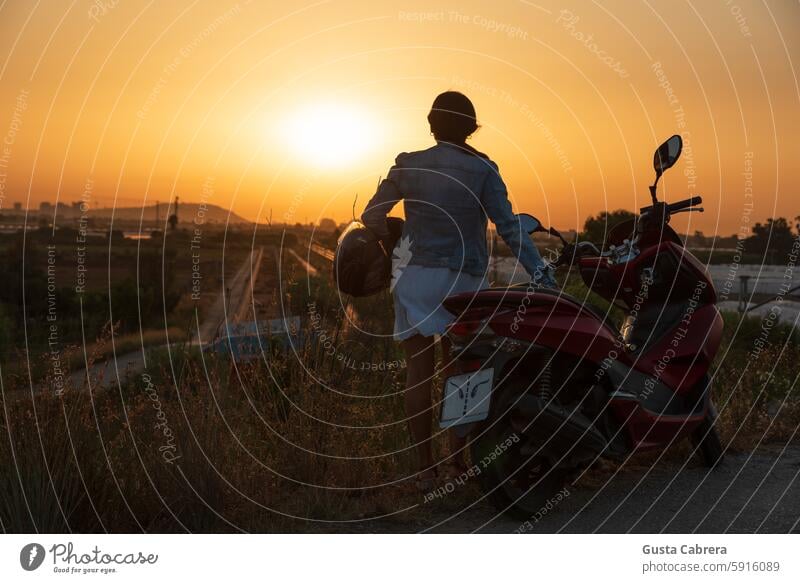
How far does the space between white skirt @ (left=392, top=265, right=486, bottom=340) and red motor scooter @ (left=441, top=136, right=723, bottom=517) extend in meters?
0.38

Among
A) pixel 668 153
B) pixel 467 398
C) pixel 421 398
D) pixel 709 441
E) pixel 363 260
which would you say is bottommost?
pixel 709 441

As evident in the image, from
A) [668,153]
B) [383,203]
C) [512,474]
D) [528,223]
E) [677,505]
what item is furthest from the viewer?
[677,505]

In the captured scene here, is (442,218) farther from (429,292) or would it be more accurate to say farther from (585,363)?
(585,363)

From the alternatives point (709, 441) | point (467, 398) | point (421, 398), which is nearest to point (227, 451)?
point (421, 398)

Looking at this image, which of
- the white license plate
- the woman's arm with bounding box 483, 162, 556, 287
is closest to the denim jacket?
the woman's arm with bounding box 483, 162, 556, 287

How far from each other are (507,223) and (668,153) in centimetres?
89

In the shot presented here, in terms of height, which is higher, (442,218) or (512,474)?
(442,218)

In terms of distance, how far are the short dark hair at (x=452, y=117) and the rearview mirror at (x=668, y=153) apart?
3.07 ft

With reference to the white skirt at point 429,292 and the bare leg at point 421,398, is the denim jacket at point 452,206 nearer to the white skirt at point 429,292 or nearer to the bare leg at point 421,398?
the white skirt at point 429,292

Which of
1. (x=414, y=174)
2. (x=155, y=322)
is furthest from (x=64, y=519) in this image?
(x=155, y=322)

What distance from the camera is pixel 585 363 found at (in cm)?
529

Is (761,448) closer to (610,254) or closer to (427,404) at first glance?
(610,254)

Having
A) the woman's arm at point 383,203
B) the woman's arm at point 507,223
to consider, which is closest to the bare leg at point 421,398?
the woman's arm at point 383,203
